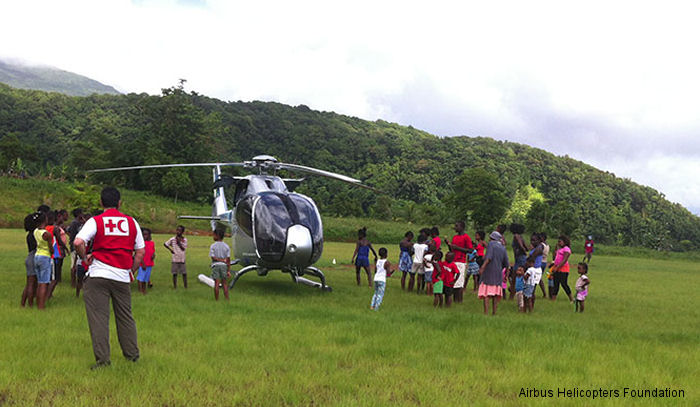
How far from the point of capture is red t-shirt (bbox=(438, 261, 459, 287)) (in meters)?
10.8

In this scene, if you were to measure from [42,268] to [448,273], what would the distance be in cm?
799

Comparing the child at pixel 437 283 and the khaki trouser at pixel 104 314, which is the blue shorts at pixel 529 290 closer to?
the child at pixel 437 283

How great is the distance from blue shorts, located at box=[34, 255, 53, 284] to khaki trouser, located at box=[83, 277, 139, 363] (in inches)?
153

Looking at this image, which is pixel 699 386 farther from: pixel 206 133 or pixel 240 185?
pixel 206 133

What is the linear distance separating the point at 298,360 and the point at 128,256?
238 cm

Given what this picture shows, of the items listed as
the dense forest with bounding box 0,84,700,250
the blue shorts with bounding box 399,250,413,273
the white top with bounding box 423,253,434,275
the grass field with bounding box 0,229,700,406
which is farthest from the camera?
the dense forest with bounding box 0,84,700,250

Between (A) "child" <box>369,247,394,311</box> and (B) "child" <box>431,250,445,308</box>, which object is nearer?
(A) "child" <box>369,247,394,311</box>

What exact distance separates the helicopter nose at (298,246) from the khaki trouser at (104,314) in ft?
18.3

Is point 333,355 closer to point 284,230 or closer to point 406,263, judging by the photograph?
point 284,230

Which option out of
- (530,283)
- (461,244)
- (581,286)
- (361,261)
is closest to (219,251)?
(361,261)

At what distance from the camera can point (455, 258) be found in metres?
11.1

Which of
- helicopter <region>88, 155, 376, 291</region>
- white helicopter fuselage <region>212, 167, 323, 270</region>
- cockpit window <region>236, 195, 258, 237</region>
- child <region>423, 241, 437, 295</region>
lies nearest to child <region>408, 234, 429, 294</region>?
child <region>423, 241, 437, 295</region>

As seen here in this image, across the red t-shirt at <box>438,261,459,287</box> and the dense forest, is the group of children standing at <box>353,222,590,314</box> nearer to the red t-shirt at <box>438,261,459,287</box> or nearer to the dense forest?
the red t-shirt at <box>438,261,459,287</box>

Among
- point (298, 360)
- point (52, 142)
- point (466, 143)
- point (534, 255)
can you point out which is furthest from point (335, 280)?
point (466, 143)
